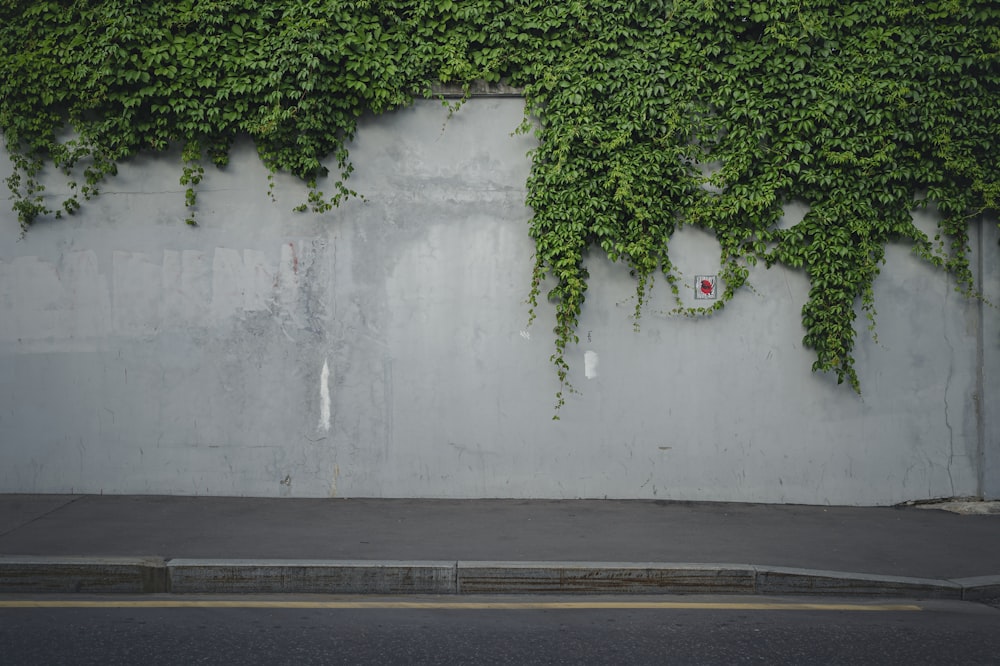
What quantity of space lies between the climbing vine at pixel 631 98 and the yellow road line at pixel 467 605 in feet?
9.52

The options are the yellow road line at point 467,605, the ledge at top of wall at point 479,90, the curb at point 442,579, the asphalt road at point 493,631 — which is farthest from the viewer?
the ledge at top of wall at point 479,90

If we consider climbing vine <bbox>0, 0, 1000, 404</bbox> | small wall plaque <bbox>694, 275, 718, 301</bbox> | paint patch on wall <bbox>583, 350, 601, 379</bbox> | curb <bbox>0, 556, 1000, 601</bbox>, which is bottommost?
curb <bbox>0, 556, 1000, 601</bbox>

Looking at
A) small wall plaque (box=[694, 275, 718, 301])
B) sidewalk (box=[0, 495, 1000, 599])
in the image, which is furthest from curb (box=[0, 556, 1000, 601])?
small wall plaque (box=[694, 275, 718, 301])

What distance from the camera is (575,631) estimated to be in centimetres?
501

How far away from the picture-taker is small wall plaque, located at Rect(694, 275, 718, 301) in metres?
8.12

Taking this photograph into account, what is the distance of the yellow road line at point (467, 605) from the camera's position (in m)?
5.40

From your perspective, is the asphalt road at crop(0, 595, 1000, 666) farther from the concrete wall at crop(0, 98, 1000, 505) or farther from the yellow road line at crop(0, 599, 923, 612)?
the concrete wall at crop(0, 98, 1000, 505)

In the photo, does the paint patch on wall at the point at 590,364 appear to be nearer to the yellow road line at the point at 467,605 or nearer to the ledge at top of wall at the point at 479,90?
the ledge at top of wall at the point at 479,90

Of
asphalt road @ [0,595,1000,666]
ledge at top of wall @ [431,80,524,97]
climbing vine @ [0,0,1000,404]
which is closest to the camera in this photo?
asphalt road @ [0,595,1000,666]

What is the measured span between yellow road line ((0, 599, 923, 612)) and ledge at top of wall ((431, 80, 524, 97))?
4.71 meters

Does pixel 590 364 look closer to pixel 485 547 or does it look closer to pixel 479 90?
pixel 485 547

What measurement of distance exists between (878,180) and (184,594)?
22.0ft

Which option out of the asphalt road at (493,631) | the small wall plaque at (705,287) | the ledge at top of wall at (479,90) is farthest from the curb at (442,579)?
the ledge at top of wall at (479,90)

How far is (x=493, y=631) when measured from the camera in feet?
16.4
